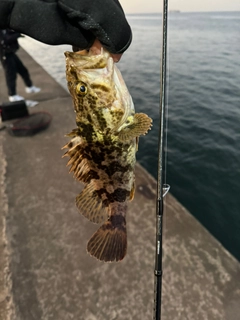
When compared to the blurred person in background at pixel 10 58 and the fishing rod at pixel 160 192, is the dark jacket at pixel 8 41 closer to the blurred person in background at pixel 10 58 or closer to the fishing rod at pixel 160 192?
the blurred person in background at pixel 10 58

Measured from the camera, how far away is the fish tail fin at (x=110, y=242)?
225 centimetres

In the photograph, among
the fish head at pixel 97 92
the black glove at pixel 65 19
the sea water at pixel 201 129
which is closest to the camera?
the black glove at pixel 65 19

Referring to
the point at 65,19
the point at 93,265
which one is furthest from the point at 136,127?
the point at 93,265

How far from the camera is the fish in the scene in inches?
80.0

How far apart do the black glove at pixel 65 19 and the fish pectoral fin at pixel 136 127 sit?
0.73 metres

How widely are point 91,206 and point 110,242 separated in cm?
36

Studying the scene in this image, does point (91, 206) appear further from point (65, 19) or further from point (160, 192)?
point (65, 19)

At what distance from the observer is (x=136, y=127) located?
2.14 meters

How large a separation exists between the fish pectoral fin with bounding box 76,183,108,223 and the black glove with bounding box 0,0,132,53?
1.33 metres

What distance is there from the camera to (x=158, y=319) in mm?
2393

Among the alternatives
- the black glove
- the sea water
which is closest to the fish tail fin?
the black glove

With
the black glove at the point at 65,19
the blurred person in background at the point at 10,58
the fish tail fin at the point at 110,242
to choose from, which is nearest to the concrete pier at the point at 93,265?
the fish tail fin at the point at 110,242

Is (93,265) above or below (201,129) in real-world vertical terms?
above

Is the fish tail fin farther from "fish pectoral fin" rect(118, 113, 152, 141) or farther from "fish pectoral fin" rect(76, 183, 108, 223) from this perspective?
"fish pectoral fin" rect(118, 113, 152, 141)
